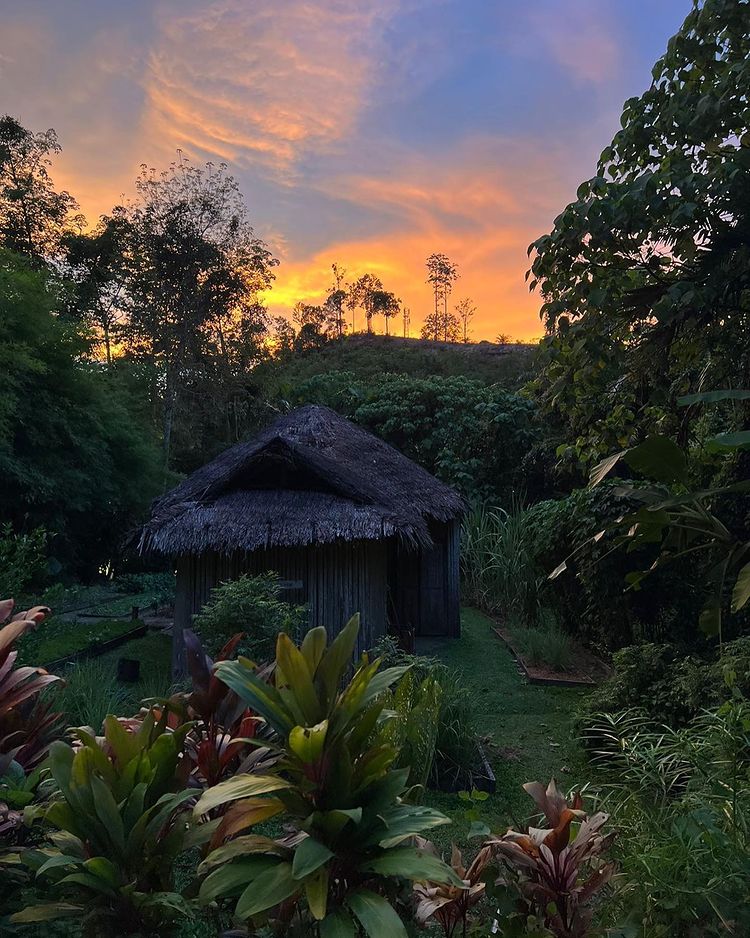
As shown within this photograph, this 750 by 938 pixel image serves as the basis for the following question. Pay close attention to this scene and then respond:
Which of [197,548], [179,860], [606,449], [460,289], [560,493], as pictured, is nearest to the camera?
[179,860]

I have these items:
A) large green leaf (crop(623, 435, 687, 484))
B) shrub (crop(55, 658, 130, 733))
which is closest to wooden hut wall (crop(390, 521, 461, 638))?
shrub (crop(55, 658, 130, 733))

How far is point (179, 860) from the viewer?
277 cm

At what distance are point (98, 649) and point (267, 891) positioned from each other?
800 centimetres

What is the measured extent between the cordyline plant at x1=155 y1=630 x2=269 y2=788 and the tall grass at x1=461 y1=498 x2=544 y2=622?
6.87 meters

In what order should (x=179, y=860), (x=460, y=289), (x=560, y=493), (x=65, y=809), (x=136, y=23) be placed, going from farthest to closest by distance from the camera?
(x=460, y=289)
(x=560, y=493)
(x=136, y=23)
(x=179, y=860)
(x=65, y=809)

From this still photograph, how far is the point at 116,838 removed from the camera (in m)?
1.87

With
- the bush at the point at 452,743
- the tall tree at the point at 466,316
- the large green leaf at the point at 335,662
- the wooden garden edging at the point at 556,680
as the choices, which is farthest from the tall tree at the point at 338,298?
the large green leaf at the point at 335,662

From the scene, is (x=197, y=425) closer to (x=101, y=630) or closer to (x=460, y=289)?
(x=101, y=630)

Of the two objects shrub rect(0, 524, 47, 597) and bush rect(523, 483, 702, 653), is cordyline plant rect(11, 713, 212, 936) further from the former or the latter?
bush rect(523, 483, 702, 653)

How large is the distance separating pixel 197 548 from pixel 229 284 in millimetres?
14518

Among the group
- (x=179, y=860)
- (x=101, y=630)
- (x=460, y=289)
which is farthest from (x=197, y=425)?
(x=460, y=289)

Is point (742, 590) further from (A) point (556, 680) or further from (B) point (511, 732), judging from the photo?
(A) point (556, 680)

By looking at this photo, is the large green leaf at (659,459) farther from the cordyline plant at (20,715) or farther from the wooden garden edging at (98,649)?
the wooden garden edging at (98,649)

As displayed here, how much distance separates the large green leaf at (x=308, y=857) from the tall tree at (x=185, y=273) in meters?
18.2
